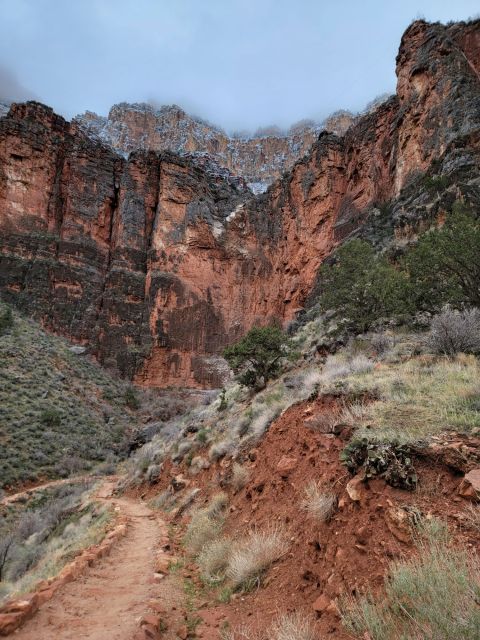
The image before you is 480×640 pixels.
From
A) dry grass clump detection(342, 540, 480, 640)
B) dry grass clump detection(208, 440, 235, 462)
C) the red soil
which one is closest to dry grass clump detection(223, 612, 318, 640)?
the red soil

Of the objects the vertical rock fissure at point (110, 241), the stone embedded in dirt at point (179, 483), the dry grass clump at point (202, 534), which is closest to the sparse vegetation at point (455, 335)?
the dry grass clump at point (202, 534)

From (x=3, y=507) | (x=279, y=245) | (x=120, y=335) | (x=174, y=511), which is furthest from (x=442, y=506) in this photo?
(x=279, y=245)

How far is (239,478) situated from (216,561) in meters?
2.08

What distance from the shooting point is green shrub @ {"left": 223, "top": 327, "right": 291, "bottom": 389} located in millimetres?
14969

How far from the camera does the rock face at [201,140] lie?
397ft

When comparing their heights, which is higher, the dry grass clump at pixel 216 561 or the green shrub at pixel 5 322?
the green shrub at pixel 5 322

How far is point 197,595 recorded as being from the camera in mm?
4605

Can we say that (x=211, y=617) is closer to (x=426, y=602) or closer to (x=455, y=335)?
(x=426, y=602)

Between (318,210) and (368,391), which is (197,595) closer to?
(368,391)

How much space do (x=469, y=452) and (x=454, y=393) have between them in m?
1.82

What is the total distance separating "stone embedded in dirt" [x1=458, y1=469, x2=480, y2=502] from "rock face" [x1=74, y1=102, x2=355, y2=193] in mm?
120829

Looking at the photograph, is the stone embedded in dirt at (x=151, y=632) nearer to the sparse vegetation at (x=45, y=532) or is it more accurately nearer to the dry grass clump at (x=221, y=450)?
the sparse vegetation at (x=45, y=532)

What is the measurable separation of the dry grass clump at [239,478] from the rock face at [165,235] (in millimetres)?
31814

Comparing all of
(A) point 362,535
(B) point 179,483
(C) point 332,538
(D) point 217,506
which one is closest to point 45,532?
(B) point 179,483
